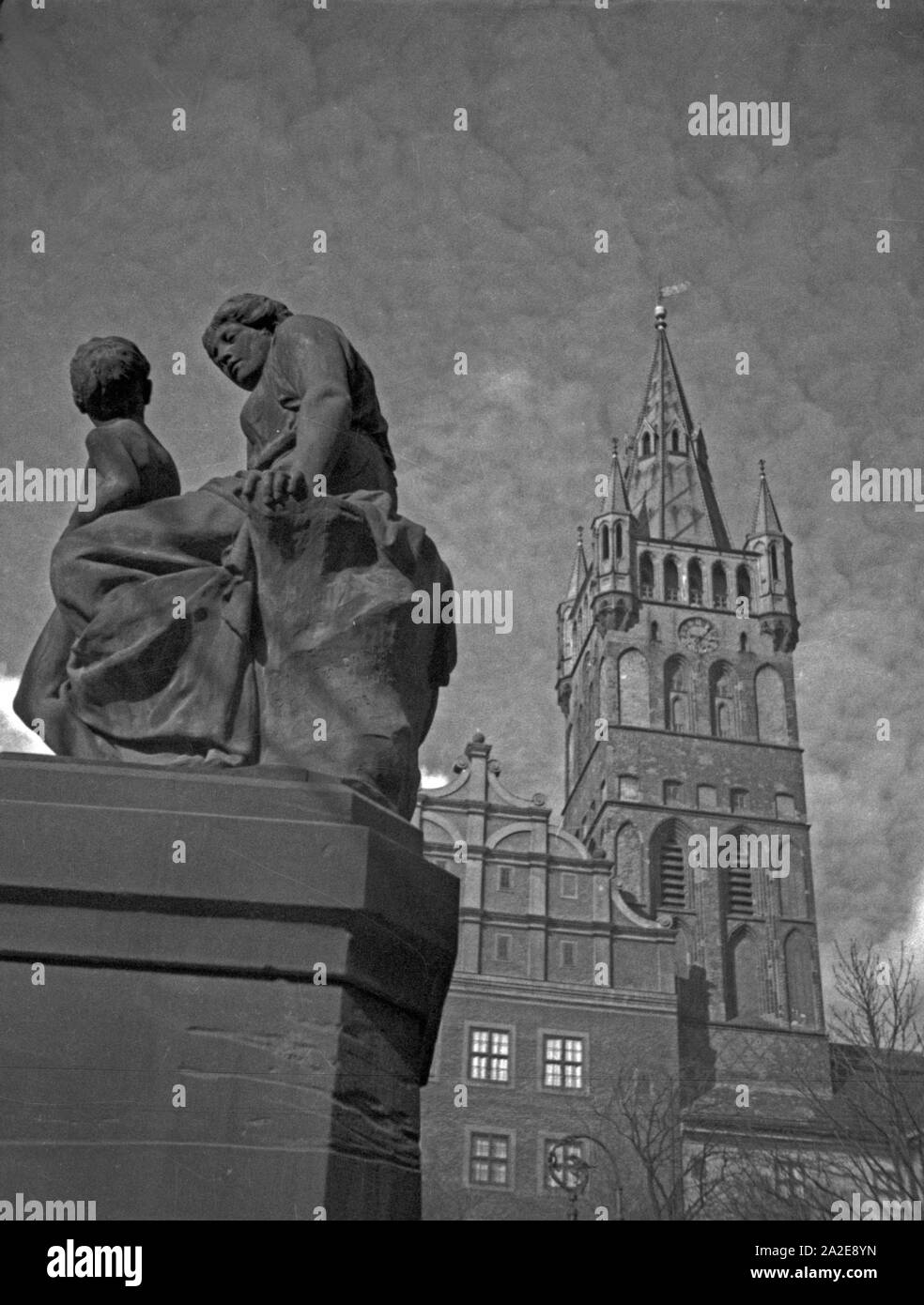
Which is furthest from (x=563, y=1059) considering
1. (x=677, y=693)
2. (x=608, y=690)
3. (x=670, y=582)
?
(x=670, y=582)

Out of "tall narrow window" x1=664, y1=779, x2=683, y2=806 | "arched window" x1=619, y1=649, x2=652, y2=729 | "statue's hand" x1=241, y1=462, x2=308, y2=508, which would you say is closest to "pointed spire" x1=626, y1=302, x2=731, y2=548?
"arched window" x1=619, y1=649, x2=652, y2=729

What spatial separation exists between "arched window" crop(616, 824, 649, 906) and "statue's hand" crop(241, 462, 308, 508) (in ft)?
98.3

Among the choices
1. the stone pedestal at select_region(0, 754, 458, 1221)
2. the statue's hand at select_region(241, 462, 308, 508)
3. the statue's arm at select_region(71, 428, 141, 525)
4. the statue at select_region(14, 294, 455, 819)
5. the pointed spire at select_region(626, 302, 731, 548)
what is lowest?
the stone pedestal at select_region(0, 754, 458, 1221)

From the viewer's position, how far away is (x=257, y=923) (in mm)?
1842

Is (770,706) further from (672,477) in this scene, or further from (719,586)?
(672,477)

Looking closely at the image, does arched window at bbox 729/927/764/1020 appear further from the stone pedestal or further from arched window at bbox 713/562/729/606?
the stone pedestal

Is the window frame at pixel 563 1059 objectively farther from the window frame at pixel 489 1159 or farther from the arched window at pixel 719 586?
the arched window at pixel 719 586

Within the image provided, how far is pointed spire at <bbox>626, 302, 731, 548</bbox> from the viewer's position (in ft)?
122

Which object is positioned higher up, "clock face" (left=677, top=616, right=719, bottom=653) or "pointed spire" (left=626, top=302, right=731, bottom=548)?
"pointed spire" (left=626, top=302, right=731, bottom=548)

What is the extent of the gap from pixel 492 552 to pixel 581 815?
22244 millimetres

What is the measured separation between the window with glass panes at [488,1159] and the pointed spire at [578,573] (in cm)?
2080

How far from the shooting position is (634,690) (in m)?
35.6

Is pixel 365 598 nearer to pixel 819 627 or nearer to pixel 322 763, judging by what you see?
pixel 322 763
